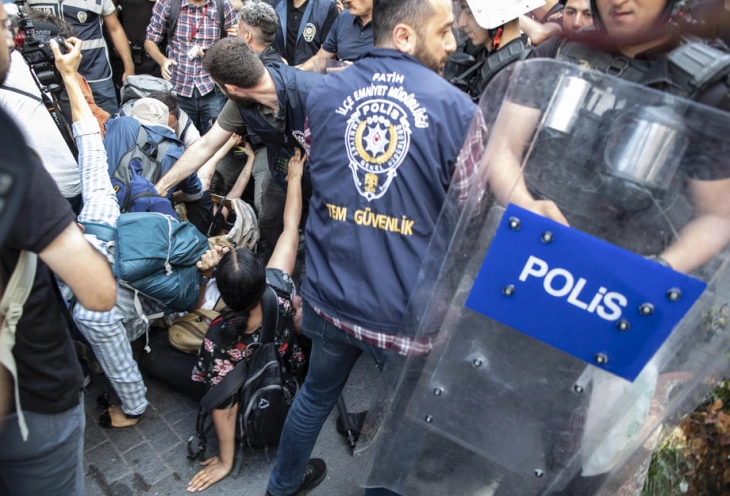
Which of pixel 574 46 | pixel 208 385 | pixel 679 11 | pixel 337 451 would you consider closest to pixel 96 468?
pixel 208 385

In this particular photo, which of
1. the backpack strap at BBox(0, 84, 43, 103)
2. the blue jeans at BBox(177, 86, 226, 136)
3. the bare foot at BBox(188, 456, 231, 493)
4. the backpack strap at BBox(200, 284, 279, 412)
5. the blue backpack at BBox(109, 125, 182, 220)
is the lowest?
the bare foot at BBox(188, 456, 231, 493)

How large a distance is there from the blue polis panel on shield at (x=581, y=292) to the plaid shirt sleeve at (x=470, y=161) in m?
0.19

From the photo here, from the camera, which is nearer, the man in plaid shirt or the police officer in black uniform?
the police officer in black uniform

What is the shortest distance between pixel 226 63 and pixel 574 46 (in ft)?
5.50

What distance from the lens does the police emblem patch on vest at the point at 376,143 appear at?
1668 millimetres

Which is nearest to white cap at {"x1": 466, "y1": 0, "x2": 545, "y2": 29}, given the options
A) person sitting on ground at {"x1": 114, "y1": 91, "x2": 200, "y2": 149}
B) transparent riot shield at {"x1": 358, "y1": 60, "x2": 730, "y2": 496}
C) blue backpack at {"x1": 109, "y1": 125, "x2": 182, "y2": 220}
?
transparent riot shield at {"x1": 358, "y1": 60, "x2": 730, "y2": 496}

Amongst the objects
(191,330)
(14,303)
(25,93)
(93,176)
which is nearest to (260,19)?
(25,93)

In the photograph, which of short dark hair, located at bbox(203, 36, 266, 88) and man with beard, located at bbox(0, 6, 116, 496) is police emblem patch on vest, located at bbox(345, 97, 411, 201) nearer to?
man with beard, located at bbox(0, 6, 116, 496)

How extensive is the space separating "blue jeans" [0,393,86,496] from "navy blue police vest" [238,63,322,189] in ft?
5.53

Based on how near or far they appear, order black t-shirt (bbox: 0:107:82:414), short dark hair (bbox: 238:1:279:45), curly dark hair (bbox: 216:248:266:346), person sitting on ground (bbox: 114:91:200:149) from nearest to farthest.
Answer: black t-shirt (bbox: 0:107:82:414)
curly dark hair (bbox: 216:248:266:346)
person sitting on ground (bbox: 114:91:200:149)
short dark hair (bbox: 238:1:279:45)

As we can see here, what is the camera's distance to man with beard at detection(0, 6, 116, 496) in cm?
127

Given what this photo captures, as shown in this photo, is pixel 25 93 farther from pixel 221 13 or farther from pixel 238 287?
pixel 221 13

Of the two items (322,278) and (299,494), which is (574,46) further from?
(299,494)

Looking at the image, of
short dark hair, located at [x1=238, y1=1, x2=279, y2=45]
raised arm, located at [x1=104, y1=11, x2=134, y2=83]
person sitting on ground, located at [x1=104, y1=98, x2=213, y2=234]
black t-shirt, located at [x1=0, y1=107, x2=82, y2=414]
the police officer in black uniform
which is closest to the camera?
the police officer in black uniform
